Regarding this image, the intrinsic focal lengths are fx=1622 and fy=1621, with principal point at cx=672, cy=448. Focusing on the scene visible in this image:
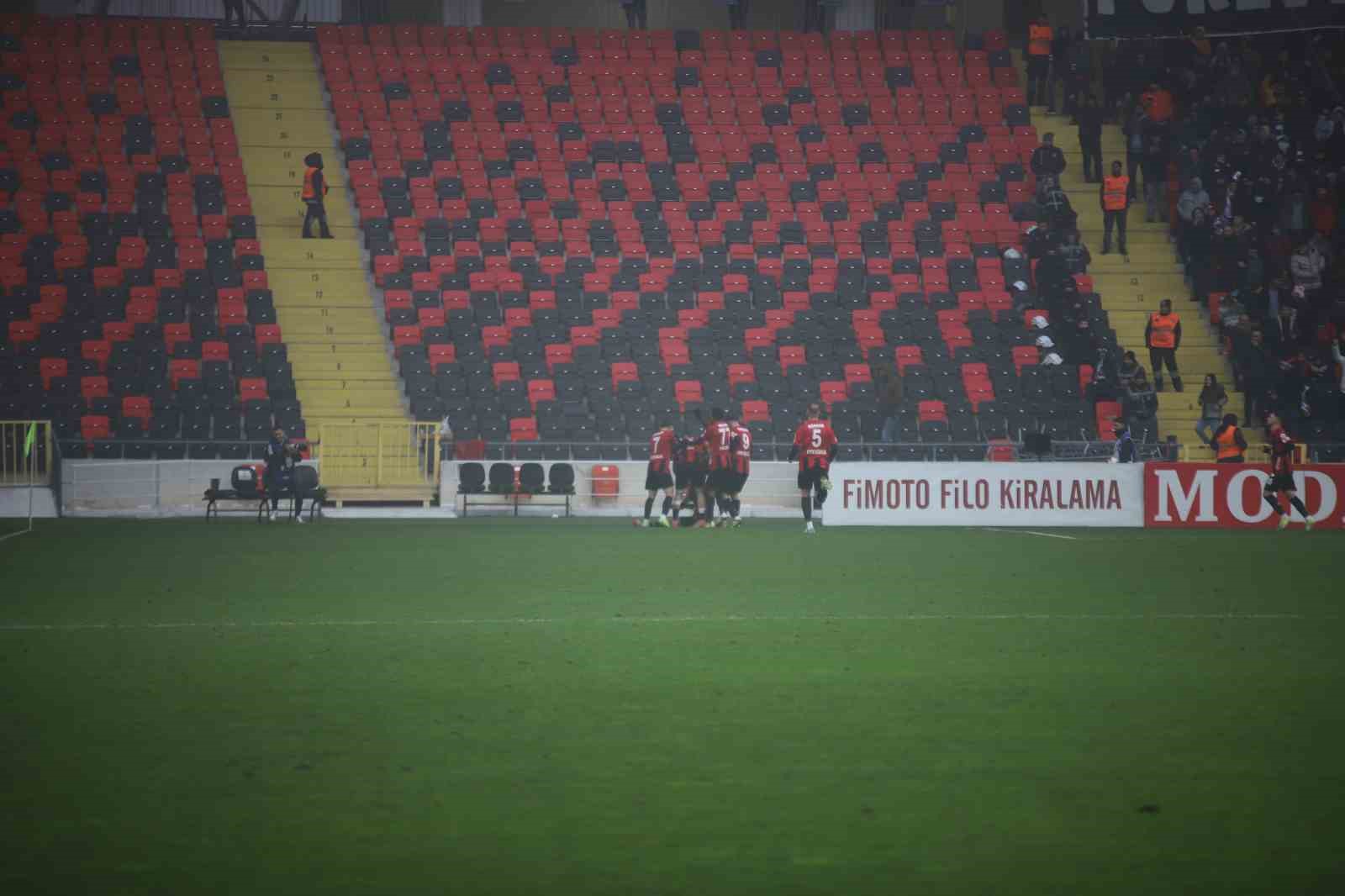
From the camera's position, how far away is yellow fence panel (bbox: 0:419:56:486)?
2641 centimetres

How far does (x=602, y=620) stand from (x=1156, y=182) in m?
27.8

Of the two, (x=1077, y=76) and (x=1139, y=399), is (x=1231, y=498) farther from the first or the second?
(x=1077, y=76)

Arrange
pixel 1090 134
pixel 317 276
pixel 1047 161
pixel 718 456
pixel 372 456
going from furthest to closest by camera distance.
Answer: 1. pixel 1090 134
2. pixel 1047 161
3. pixel 317 276
4. pixel 372 456
5. pixel 718 456

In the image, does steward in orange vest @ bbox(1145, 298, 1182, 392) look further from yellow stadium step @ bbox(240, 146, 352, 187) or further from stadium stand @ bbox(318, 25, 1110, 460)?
yellow stadium step @ bbox(240, 146, 352, 187)

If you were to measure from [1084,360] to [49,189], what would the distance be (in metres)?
21.0

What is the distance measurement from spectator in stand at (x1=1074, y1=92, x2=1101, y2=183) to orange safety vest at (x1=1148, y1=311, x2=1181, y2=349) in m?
6.48

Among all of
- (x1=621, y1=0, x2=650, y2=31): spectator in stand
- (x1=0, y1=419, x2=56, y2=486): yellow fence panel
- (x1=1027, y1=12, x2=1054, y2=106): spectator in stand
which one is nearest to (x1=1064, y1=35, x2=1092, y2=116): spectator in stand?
(x1=1027, y1=12, x2=1054, y2=106): spectator in stand

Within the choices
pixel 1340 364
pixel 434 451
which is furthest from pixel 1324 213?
pixel 434 451

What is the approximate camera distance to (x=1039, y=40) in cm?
3831

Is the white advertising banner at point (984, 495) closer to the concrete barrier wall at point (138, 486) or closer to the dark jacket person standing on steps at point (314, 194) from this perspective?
the concrete barrier wall at point (138, 486)

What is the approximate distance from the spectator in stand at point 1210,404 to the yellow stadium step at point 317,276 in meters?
14.4

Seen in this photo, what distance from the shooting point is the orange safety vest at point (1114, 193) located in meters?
34.3

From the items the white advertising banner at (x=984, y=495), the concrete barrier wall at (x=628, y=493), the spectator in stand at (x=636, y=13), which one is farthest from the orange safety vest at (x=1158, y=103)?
the concrete barrier wall at (x=628, y=493)

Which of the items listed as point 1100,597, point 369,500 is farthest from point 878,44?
point 1100,597
